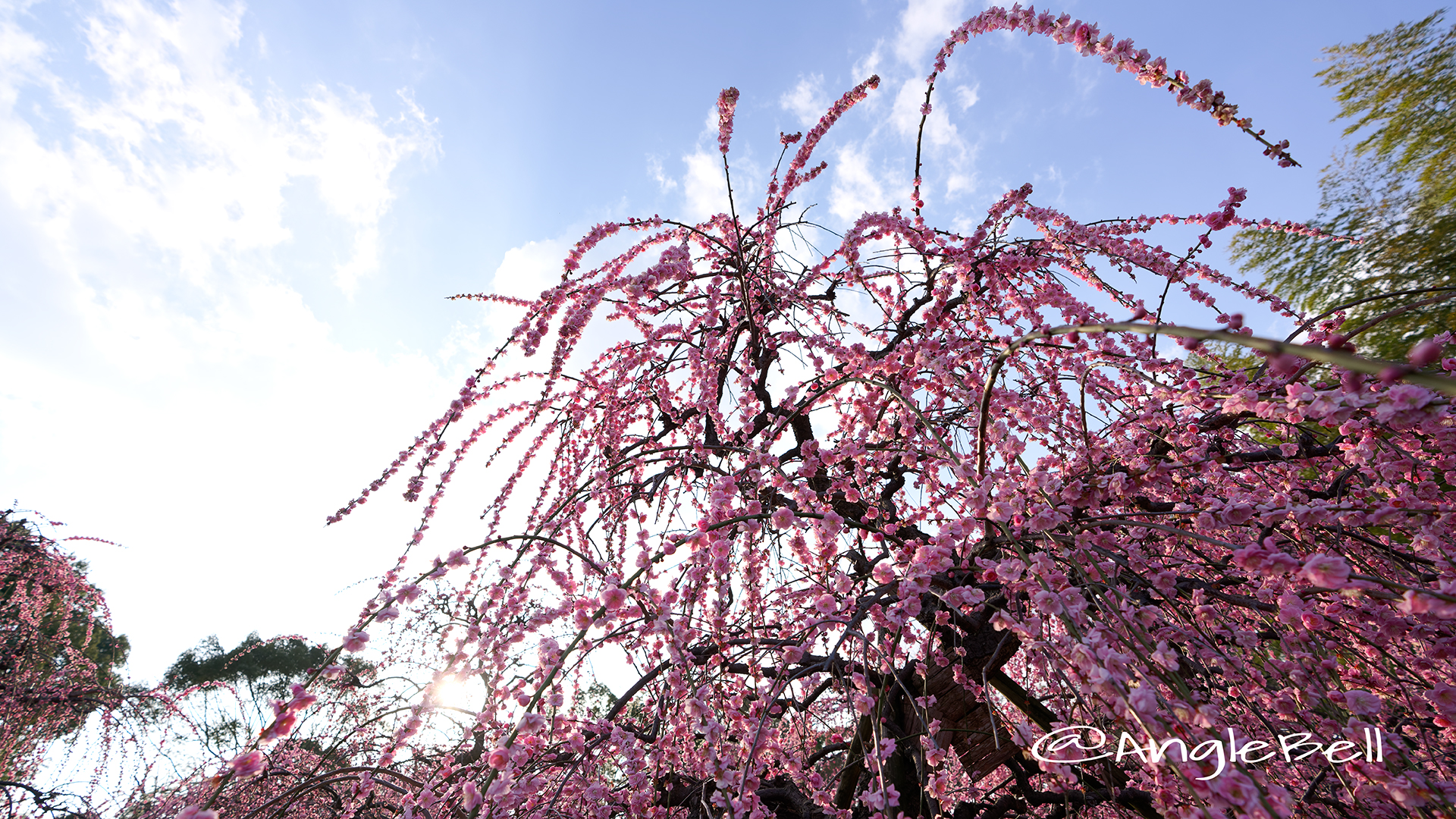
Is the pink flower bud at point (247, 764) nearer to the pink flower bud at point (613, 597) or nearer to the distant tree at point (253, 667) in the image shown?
the pink flower bud at point (613, 597)

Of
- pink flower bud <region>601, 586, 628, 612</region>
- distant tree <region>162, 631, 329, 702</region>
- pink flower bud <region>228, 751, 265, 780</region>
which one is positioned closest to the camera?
pink flower bud <region>228, 751, 265, 780</region>

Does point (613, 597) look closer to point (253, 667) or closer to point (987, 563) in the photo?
point (987, 563)

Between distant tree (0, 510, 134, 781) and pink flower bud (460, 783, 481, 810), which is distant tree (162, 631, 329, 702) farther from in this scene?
pink flower bud (460, 783, 481, 810)

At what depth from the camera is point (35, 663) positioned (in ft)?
21.3

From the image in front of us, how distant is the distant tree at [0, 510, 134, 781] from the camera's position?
5.69m

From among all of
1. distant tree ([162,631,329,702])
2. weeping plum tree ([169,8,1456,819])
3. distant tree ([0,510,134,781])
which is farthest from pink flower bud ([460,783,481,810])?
distant tree ([162,631,329,702])

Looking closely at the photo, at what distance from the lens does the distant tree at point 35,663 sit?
5.69 metres

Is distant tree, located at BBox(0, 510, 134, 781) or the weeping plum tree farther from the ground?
distant tree, located at BBox(0, 510, 134, 781)

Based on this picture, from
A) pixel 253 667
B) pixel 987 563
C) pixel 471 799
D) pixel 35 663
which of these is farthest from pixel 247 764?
pixel 253 667

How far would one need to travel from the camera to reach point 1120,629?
4.36 ft

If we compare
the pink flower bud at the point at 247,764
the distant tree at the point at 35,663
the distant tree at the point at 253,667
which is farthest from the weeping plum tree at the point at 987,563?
the distant tree at the point at 253,667

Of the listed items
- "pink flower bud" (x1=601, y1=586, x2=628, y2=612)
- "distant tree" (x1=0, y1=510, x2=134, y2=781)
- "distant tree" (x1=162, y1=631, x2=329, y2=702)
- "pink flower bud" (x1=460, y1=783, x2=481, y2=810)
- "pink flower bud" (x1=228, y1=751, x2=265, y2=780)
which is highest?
"distant tree" (x1=162, y1=631, x2=329, y2=702)

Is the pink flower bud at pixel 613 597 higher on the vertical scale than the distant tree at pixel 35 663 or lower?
lower

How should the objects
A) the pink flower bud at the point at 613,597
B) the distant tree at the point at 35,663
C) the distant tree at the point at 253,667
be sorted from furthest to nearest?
1. the distant tree at the point at 253,667
2. the distant tree at the point at 35,663
3. the pink flower bud at the point at 613,597
